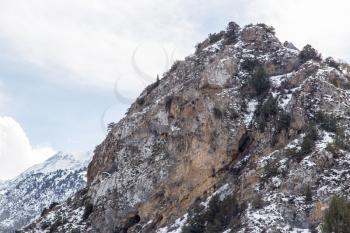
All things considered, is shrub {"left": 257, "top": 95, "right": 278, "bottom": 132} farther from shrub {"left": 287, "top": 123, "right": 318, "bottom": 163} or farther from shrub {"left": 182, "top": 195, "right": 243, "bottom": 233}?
shrub {"left": 182, "top": 195, "right": 243, "bottom": 233}

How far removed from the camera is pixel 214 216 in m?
48.2

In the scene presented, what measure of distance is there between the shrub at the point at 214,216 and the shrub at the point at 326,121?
34.1 ft

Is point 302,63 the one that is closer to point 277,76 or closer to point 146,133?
point 277,76

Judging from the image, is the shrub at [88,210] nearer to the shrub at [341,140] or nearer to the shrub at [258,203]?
the shrub at [258,203]

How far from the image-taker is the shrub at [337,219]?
1385 inches

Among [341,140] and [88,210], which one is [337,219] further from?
[88,210]

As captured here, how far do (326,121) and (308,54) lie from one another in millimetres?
16173

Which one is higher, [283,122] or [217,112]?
[217,112]

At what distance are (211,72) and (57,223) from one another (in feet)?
83.2

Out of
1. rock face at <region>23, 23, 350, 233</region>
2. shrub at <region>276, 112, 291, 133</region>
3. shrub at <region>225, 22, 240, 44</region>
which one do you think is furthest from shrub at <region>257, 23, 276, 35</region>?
shrub at <region>276, 112, 291, 133</region>

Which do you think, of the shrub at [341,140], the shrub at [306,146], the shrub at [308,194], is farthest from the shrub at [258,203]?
the shrub at [341,140]

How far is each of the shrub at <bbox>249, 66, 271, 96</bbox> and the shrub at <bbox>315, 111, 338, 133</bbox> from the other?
10.6 meters

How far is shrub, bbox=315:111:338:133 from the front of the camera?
48.9 m

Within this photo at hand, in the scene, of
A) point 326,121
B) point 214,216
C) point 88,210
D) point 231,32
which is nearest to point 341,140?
point 326,121
